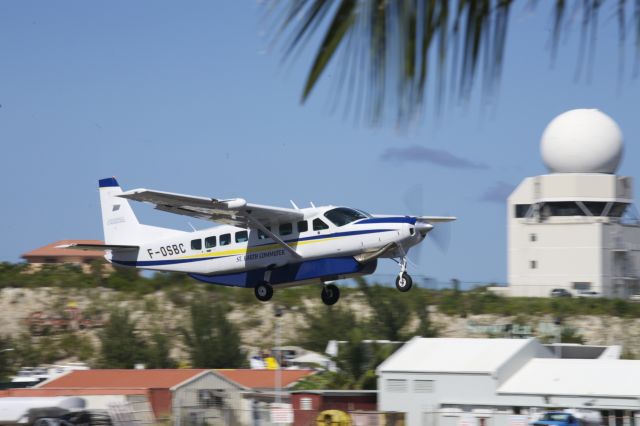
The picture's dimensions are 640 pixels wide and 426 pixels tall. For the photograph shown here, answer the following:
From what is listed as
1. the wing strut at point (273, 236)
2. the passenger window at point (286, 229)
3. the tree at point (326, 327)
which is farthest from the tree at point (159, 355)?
the wing strut at point (273, 236)

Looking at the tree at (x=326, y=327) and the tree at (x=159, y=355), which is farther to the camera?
the tree at (x=159, y=355)

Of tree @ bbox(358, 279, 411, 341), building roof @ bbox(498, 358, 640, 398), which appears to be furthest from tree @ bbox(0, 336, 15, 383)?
building roof @ bbox(498, 358, 640, 398)

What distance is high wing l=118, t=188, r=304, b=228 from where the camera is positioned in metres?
31.6

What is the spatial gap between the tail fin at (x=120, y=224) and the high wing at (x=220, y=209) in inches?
122

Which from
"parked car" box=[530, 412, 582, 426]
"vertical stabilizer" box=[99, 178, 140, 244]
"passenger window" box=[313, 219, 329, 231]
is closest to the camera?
"parked car" box=[530, 412, 582, 426]

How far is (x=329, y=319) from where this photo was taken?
218 ft

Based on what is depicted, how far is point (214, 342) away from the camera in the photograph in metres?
65.7

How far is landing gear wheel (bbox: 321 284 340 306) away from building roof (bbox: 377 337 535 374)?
831 cm

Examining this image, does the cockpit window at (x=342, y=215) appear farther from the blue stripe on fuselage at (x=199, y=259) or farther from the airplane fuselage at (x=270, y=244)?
the blue stripe on fuselage at (x=199, y=259)

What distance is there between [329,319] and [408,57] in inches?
2523

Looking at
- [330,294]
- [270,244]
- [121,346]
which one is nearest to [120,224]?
[270,244]

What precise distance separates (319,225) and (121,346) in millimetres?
37358

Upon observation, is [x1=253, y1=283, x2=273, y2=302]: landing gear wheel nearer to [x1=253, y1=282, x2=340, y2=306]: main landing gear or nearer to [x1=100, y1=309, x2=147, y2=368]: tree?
[x1=253, y1=282, x2=340, y2=306]: main landing gear

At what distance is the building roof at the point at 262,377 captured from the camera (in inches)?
1770
